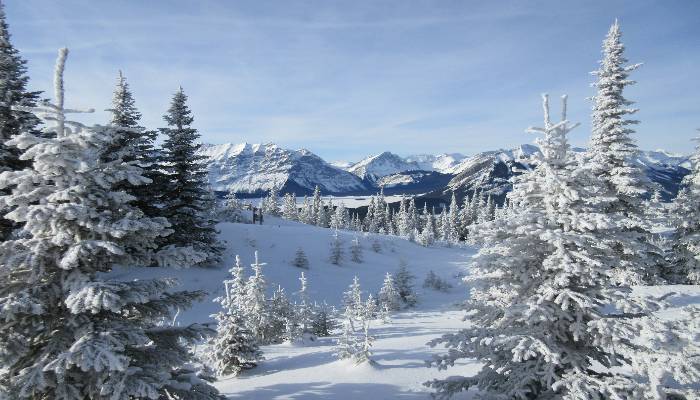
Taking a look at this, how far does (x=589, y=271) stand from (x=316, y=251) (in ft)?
119

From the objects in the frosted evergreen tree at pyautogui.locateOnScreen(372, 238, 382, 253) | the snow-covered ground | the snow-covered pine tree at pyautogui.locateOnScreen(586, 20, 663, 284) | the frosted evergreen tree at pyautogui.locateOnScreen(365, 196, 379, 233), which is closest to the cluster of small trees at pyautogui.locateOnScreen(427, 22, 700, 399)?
the snow-covered ground

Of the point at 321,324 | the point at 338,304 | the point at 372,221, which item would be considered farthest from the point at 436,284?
the point at 372,221

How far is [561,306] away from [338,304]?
993 inches

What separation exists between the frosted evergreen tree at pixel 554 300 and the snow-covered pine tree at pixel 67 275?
Answer: 502cm

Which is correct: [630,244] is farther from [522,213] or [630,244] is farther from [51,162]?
[51,162]

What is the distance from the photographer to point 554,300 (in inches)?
269

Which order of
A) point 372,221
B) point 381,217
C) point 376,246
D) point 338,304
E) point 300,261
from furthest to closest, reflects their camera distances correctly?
point 381,217 < point 372,221 < point 376,246 < point 300,261 < point 338,304

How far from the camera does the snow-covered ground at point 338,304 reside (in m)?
9.60

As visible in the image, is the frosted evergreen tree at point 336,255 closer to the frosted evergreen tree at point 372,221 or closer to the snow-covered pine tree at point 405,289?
the snow-covered pine tree at point 405,289

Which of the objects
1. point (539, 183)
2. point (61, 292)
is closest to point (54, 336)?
point (61, 292)

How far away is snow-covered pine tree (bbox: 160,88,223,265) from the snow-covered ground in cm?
252

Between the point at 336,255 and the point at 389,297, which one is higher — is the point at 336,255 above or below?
above

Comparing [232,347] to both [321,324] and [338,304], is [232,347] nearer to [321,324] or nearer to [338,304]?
[321,324]

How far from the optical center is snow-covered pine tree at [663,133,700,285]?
955 inches
